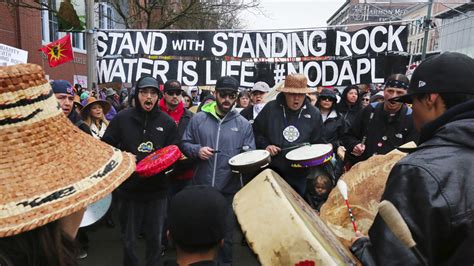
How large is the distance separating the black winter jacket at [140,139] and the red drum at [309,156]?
4.56 ft

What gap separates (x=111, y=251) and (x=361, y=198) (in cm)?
377

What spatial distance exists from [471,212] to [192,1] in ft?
55.7

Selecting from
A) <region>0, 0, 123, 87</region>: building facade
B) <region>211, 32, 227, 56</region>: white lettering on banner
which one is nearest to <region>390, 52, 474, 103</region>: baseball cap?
<region>211, 32, 227, 56</region>: white lettering on banner

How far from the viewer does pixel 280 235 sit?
5.36ft

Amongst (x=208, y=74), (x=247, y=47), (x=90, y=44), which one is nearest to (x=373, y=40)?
(x=247, y=47)

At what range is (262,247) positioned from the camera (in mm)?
1658

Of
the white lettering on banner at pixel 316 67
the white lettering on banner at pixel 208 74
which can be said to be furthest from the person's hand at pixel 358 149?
the white lettering on banner at pixel 208 74

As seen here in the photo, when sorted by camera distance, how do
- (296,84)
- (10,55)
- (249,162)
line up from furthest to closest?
(296,84), (10,55), (249,162)

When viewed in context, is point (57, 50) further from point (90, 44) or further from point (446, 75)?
point (446, 75)

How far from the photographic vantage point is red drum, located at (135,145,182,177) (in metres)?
3.43

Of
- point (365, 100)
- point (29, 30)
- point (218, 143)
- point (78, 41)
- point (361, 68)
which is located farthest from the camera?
point (78, 41)

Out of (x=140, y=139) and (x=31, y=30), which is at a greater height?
(x=31, y=30)

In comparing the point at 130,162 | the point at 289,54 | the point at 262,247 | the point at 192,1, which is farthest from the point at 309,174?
the point at 192,1

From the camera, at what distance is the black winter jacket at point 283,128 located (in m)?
4.44
